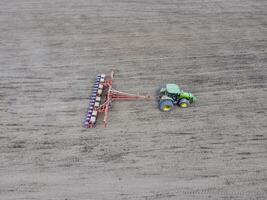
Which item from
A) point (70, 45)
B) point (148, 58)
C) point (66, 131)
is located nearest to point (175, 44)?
point (148, 58)

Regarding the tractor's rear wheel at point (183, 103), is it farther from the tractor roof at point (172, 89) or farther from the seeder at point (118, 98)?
the tractor roof at point (172, 89)

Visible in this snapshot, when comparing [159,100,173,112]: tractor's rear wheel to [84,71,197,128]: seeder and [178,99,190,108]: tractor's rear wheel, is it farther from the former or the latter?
[178,99,190,108]: tractor's rear wheel

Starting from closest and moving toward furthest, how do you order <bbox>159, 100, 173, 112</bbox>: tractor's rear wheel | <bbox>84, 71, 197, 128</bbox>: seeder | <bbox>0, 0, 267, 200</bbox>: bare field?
1. <bbox>0, 0, 267, 200</bbox>: bare field
2. <bbox>84, 71, 197, 128</bbox>: seeder
3. <bbox>159, 100, 173, 112</bbox>: tractor's rear wheel

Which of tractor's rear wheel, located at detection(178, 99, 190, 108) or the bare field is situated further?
tractor's rear wheel, located at detection(178, 99, 190, 108)

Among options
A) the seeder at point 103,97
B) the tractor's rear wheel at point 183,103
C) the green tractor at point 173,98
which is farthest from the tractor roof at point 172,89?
the seeder at point 103,97

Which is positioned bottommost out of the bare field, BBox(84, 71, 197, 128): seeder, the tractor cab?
the bare field

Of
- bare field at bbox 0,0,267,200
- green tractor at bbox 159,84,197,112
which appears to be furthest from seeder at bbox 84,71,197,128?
bare field at bbox 0,0,267,200

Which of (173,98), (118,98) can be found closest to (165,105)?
(173,98)
